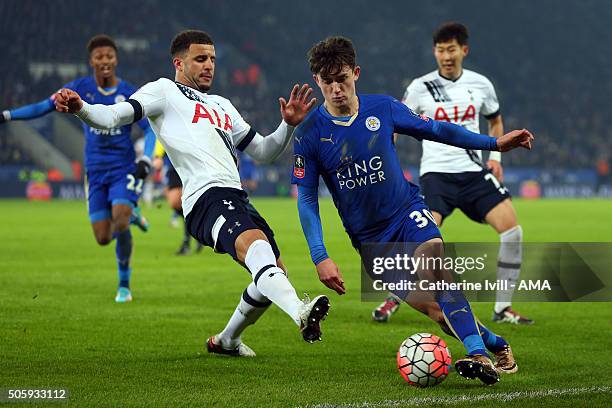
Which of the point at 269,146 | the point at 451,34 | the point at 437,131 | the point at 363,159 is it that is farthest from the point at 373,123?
the point at 451,34

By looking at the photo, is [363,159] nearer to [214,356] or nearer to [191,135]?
[191,135]

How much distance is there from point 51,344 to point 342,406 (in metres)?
2.84

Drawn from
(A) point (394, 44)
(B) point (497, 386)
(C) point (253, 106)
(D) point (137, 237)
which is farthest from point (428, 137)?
(A) point (394, 44)

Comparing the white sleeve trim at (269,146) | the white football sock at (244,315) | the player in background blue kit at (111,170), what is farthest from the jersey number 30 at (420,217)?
the player in background blue kit at (111,170)

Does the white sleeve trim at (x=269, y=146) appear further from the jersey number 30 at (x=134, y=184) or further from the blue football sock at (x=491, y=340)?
the jersey number 30 at (x=134, y=184)

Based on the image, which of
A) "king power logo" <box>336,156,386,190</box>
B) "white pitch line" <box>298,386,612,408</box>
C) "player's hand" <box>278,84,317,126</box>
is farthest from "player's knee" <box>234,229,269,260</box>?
"white pitch line" <box>298,386,612,408</box>

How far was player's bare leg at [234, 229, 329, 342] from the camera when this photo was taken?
493 cm

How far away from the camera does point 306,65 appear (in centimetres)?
4853

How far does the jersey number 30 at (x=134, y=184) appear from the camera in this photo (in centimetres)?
980

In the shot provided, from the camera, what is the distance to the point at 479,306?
9602mm

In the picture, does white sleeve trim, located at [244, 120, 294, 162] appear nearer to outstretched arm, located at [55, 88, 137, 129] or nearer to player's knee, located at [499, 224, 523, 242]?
outstretched arm, located at [55, 88, 137, 129]

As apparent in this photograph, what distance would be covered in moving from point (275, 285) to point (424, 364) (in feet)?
3.08

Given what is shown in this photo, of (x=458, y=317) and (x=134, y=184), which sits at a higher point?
(x=134, y=184)

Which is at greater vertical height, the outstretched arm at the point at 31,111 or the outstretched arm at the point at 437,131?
the outstretched arm at the point at 31,111
